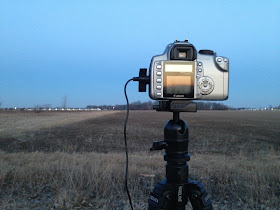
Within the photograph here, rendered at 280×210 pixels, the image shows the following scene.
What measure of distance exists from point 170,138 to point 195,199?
1.45 ft

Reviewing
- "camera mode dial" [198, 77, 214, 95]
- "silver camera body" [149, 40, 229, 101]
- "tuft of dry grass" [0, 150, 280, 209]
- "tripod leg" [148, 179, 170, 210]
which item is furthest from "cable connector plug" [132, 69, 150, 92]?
"tuft of dry grass" [0, 150, 280, 209]

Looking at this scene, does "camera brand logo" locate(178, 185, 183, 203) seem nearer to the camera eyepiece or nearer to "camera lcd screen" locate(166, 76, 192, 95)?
"camera lcd screen" locate(166, 76, 192, 95)

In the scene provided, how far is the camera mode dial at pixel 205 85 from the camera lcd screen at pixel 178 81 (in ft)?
0.20

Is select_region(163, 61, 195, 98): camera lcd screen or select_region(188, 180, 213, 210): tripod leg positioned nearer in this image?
select_region(163, 61, 195, 98): camera lcd screen

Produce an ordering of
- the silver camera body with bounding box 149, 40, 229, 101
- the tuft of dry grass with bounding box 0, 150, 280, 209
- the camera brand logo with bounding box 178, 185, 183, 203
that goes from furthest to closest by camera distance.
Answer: the tuft of dry grass with bounding box 0, 150, 280, 209, the camera brand logo with bounding box 178, 185, 183, 203, the silver camera body with bounding box 149, 40, 229, 101

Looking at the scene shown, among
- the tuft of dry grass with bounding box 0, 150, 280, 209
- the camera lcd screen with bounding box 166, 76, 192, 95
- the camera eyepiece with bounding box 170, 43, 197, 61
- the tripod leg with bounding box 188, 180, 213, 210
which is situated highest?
the camera eyepiece with bounding box 170, 43, 197, 61

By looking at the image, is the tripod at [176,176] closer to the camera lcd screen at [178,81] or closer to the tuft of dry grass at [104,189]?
the camera lcd screen at [178,81]

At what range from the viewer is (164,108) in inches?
54.2

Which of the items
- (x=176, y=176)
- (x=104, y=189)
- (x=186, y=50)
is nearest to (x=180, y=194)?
(x=176, y=176)

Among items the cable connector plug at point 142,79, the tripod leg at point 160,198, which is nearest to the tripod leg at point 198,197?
the tripod leg at point 160,198

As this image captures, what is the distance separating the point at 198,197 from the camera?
54.7 inches

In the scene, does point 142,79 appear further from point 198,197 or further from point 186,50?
point 198,197

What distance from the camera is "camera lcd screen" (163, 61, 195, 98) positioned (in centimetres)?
126

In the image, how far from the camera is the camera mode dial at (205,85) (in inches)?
50.6
